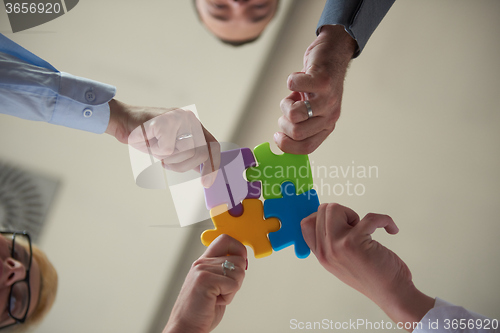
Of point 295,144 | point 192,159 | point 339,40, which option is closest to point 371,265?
point 295,144

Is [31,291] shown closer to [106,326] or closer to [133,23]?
[106,326]

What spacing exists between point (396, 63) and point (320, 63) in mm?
869

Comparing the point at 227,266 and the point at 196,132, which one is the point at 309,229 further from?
the point at 196,132

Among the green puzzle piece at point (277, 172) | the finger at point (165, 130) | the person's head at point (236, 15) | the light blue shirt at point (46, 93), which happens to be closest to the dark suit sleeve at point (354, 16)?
the person's head at point (236, 15)

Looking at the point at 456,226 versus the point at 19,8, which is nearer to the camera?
the point at 19,8

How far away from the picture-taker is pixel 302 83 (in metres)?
0.85

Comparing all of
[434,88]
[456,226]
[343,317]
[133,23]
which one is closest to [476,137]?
[434,88]

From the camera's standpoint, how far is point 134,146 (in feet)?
3.05

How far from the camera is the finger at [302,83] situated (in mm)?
841

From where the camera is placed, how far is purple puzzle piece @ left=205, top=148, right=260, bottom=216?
2.79ft

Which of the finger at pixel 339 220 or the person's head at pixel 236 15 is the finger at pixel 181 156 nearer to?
the finger at pixel 339 220

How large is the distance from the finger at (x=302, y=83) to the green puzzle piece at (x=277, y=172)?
146 millimetres

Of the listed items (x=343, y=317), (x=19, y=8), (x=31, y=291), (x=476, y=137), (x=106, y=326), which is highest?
(x=476, y=137)

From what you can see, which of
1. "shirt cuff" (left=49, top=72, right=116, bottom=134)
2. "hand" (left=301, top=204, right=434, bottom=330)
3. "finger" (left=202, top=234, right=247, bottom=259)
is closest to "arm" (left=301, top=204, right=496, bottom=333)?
"hand" (left=301, top=204, right=434, bottom=330)
